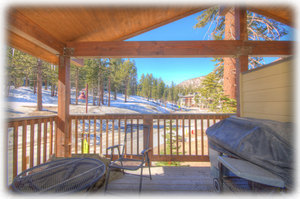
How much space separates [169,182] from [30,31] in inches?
124

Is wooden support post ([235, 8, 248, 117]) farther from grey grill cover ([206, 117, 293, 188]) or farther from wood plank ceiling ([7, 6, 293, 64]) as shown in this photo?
grey grill cover ([206, 117, 293, 188])

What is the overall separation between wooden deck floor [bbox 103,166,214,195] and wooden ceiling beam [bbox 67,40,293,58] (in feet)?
7.28

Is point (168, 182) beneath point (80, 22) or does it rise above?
beneath

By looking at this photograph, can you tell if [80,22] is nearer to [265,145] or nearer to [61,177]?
[61,177]

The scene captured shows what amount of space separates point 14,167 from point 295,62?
3784mm

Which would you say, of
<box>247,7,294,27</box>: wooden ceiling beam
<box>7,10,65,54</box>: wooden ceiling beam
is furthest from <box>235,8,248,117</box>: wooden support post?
<box>7,10,65,54</box>: wooden ceiling beam

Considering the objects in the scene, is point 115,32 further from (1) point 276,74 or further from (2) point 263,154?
(2) point 263,154

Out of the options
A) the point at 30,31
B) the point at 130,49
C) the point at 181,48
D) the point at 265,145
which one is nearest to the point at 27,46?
the point at 30,31

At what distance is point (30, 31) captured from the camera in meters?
2.11

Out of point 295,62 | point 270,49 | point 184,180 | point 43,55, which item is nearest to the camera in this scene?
point 295,62

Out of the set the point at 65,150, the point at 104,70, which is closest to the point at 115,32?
the point at 65,150

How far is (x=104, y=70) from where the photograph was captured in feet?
56.4

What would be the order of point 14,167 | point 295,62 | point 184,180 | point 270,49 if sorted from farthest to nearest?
point 270,49
point 184,180
point 14,167
point 295,62

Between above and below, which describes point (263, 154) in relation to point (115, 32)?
below
